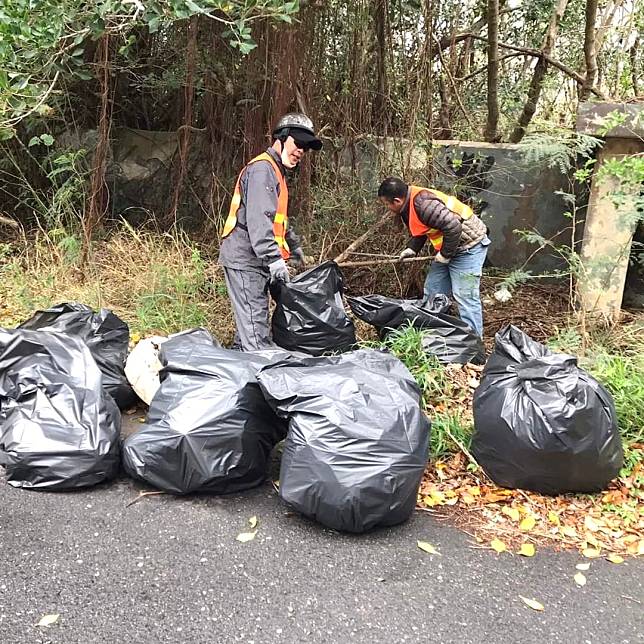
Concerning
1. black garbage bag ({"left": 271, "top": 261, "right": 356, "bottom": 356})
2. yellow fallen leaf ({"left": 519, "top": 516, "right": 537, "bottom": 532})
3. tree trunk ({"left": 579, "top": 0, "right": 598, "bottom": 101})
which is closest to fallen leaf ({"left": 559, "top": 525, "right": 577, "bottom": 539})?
yellow fallen leaf ({"left": 519, "top": 516, "right": 537, "bottom": 532})

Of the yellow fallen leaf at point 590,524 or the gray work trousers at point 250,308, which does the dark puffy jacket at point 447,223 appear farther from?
the yellow fallen leaf at point 590,524

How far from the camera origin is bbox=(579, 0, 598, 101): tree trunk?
5.69 metres

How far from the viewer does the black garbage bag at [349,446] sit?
2.33 meters

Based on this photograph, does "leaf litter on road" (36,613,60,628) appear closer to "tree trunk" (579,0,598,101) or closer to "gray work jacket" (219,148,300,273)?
"gray work jacket" (219,148,300,273)

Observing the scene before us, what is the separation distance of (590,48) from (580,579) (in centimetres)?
526

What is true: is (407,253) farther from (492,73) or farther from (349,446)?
(492,73)

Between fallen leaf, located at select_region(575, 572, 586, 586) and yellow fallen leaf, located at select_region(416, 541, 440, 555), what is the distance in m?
0.51

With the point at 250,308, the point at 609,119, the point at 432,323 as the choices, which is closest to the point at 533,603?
the point at 432,323

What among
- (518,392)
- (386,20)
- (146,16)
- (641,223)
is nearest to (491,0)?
(386,20)

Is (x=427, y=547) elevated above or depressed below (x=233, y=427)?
below

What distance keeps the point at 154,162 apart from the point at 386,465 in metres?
5.20

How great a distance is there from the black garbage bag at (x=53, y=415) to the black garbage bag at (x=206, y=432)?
155 millimetres

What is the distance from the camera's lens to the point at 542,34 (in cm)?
660

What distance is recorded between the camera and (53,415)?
2697 millimetres
